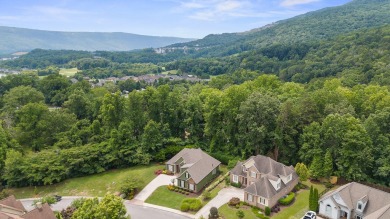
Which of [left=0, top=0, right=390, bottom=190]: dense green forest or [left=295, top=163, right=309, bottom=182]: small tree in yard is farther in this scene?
[left=0, top=0, right=390, bottom=190]: dense green forest

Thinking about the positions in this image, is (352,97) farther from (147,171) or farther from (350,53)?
(350,53)

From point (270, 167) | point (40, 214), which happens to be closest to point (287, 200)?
point (270, 167)

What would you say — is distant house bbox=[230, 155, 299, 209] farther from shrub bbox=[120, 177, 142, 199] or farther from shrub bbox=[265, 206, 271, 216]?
shrub bbox=[120, 177, 142, 199]

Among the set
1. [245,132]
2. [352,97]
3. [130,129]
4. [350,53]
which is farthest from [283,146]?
[350,53]

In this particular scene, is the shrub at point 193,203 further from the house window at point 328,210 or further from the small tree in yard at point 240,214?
the house window at point 328,210

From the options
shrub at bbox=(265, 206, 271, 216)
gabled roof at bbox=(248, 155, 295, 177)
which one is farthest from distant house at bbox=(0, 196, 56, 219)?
gabled roof at bbox=(248, 155, 295, 177)

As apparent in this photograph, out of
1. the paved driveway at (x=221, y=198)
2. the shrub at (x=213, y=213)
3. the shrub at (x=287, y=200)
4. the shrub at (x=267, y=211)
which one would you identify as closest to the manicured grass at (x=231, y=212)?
the paved driveway at (x=221, y=198)

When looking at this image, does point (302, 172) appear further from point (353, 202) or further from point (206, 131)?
point (206, 131)
